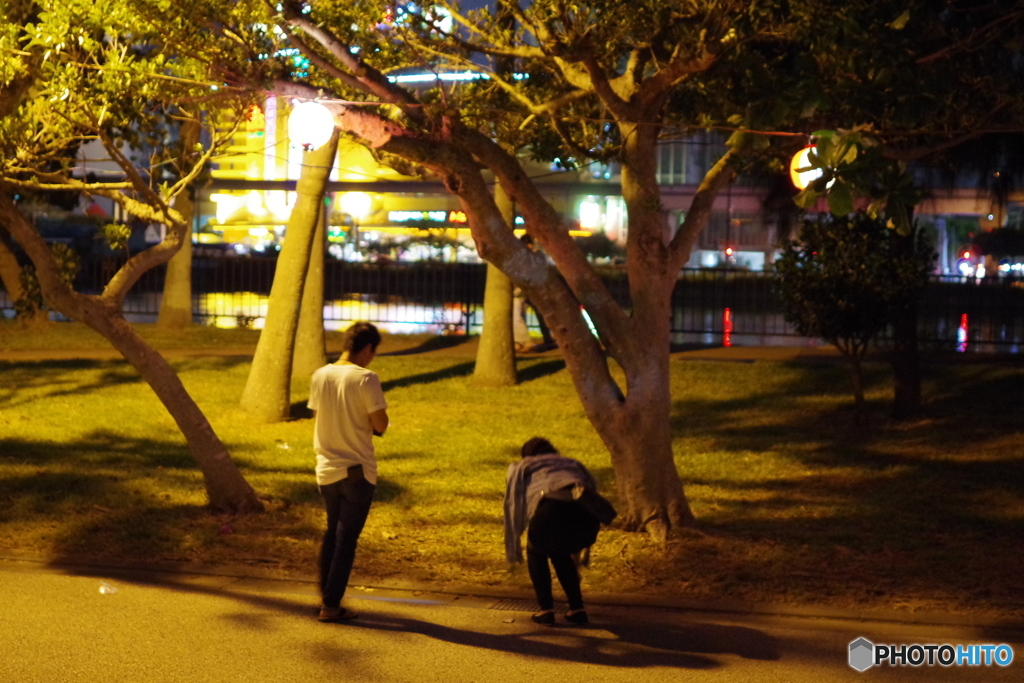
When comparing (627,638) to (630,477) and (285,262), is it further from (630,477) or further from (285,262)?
(285,262)

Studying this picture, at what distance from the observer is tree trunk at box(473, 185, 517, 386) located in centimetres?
1470

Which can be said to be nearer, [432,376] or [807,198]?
[807,198]

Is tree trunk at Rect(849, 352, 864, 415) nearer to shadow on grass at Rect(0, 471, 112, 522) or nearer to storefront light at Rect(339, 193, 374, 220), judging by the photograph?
shadow on grass at Rect(0, 471, 112, 522)

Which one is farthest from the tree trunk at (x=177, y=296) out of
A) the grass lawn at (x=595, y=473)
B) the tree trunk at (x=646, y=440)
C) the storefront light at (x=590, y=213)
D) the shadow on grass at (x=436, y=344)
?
the storefront light at (x=590, y=213)

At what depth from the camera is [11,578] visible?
24.4 ft

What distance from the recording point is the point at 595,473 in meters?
10.6

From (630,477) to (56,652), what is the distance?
157 inches

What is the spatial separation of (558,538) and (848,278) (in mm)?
6841

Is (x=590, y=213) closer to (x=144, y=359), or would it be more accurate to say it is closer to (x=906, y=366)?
(x=906, y=366)

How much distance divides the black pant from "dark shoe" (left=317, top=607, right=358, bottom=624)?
112cm

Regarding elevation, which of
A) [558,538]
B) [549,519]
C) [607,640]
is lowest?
[607,640]

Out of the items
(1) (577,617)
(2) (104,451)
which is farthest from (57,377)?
(1) (577,617)

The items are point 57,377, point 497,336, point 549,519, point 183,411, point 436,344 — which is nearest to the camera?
point 549,519

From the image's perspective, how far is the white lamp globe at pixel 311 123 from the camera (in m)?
8.06
